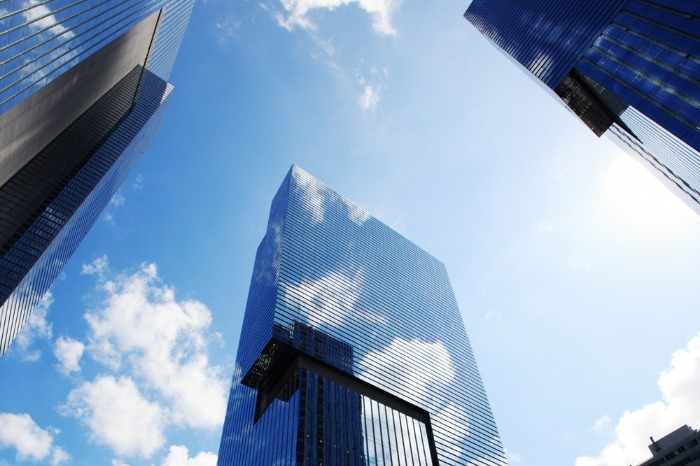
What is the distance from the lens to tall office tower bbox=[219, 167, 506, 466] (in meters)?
79.0

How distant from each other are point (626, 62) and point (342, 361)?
68936 millimetres

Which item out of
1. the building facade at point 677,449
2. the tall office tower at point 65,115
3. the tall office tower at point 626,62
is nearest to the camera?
the tall office tower at point 626,62

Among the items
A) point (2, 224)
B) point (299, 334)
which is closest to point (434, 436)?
point (299, 334)

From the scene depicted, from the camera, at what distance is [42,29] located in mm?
46719

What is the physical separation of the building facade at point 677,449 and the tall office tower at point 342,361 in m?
31.2

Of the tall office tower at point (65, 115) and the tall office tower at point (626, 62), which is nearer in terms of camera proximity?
the tall office tower at point (626, 62)

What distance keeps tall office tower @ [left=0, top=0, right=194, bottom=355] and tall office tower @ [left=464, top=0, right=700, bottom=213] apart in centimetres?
6072

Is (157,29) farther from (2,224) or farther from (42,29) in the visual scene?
(42,29)

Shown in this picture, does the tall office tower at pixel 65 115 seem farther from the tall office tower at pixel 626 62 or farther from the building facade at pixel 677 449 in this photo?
the building facade at pixel 677 449

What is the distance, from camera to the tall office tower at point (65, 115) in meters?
47.7

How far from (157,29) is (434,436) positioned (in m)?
133

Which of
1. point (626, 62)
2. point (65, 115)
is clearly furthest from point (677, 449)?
point (65, 115)

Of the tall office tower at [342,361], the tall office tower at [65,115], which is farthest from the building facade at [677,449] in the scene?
the tall office tower at [65,115]

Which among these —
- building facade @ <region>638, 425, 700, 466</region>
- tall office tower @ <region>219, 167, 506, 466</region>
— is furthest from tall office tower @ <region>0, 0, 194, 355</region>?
building facade @ <region>638, 425, 700, 466</region>
